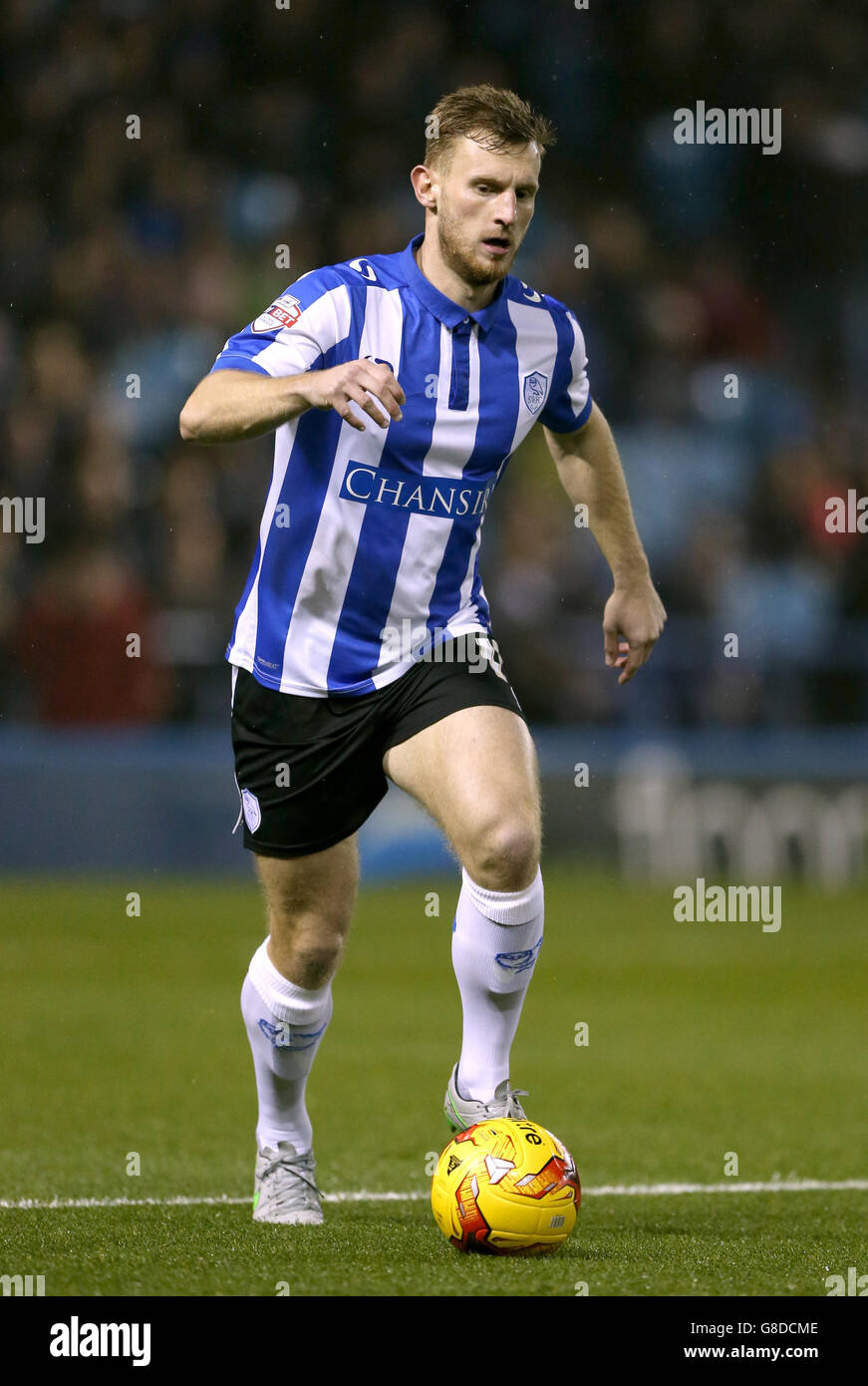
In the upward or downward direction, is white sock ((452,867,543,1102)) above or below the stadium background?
below

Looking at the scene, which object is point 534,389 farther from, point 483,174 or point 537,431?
point 537,431

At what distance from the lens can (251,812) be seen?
4.66m

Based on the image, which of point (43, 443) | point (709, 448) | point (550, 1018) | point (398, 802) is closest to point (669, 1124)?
point (550, 1018)

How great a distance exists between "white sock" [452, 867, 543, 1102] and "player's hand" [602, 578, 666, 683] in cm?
82

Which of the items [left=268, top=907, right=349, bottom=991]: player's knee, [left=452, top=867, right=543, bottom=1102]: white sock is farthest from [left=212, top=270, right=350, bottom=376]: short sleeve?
[left=268, top=907, right=349, bottom=991]: player's knee

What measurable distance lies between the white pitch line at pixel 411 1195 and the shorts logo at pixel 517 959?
2.94 feet

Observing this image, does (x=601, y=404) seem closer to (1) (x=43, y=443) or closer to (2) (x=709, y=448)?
(2) (x=709, y=448)

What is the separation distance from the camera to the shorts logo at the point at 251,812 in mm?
4633

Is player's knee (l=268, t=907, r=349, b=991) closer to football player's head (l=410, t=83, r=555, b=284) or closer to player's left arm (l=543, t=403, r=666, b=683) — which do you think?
player's left arm (l=543, t=403, r=666, b=683)

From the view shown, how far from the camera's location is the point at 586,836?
482 inches

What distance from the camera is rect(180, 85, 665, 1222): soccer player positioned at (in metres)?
4.32

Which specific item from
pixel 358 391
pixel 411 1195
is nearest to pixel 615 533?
pixel 358 391

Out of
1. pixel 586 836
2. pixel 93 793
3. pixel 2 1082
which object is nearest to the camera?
pixel 2 1082
